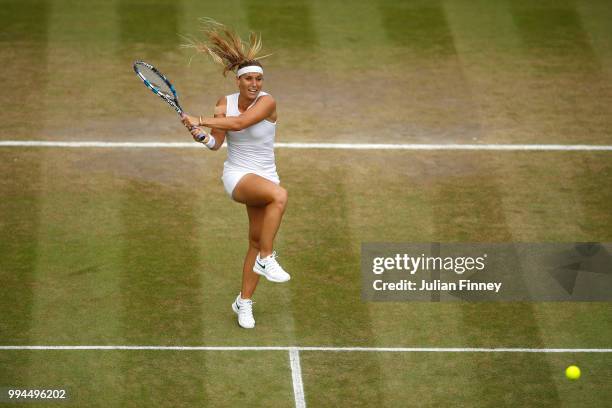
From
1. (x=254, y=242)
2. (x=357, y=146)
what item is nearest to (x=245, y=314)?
(x=254, y=242)

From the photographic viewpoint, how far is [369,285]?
1215 cm

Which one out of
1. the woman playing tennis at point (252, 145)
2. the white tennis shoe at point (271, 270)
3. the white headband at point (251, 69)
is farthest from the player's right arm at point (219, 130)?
the white tennis shoe at point (271, 270)

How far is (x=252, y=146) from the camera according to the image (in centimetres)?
1102

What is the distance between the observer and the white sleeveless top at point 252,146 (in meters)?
11.0

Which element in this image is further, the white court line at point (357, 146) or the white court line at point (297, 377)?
the white court line at point (357, 146)

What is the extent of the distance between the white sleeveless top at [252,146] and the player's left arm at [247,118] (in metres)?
0.13

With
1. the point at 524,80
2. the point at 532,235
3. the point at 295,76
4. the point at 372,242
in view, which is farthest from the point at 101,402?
the point at 524,80

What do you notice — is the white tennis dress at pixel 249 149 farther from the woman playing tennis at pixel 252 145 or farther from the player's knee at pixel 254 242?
the player's knee at pixel 254 242

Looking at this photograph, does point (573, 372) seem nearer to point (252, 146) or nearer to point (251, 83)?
point (252, 146)

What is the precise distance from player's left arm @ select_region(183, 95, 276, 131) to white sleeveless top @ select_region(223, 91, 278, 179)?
0.13 m

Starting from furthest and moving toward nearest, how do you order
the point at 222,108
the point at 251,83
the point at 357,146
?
1. the point at 357,146
2. the point at 222,108
3. the point at 251,83

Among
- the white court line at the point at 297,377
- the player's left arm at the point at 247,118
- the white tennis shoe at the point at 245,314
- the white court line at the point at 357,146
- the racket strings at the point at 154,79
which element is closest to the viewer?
the white court line at the point at 297,377

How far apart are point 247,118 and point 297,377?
2.37 meters

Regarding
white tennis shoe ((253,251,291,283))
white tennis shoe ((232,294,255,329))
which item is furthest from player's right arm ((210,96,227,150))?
white tennis shoe ((232,294,255,329))
